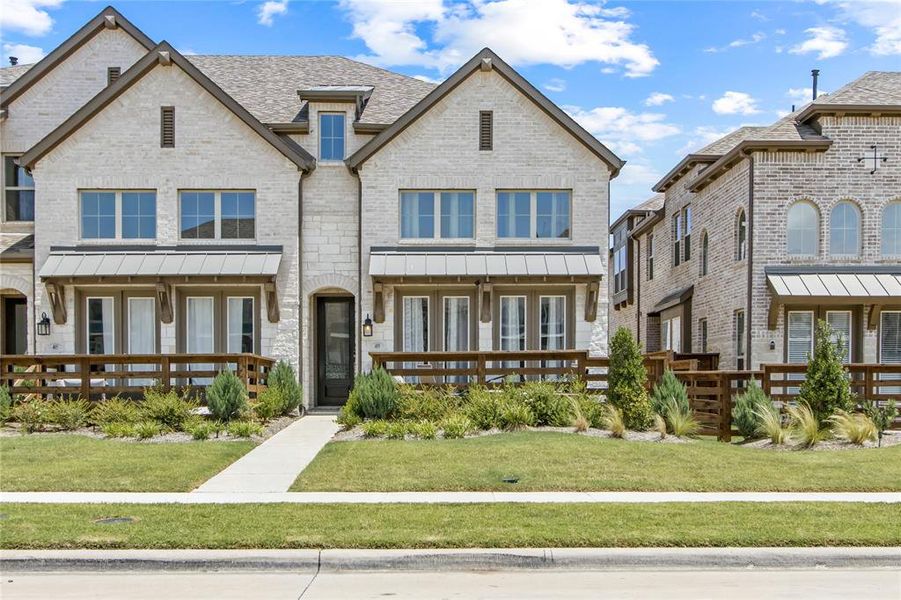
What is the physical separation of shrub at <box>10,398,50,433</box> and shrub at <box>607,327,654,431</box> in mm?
10447

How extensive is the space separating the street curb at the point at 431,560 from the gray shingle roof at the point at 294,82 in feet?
51.5

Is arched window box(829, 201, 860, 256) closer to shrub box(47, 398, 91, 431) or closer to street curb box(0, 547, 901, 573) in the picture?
street curb box(0, 547, 901, 573)

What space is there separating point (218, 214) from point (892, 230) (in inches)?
648

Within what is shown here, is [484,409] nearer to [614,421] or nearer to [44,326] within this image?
[614,421]

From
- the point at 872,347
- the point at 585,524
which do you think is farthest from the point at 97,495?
the point at 872,347

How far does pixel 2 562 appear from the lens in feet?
26.1

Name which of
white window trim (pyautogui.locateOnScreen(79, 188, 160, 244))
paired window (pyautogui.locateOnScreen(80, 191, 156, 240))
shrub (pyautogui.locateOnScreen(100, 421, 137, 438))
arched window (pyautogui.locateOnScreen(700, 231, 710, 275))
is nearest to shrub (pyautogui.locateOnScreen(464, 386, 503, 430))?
shrub (pyautogui.locateOnScreen(100, 421, 137, 438))

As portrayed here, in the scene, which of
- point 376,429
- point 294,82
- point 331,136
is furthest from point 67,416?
point 294,82

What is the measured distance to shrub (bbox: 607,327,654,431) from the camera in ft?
53.7

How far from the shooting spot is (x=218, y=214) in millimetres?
21469

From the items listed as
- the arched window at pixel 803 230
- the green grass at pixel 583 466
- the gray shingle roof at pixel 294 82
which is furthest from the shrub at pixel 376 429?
the arched window at pixel 803 230

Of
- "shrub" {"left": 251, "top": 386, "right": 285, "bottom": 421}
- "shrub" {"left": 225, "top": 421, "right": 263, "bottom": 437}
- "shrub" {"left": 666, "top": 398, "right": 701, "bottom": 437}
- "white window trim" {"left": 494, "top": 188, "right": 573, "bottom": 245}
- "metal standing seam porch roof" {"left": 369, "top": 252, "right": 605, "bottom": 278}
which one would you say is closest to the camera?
"shrub" {"left": 225, "top": 421, "right": 263, "bottom": 437}

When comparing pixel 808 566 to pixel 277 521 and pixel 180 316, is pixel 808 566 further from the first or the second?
pixel 180 316

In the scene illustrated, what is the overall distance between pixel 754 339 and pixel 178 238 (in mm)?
14000
